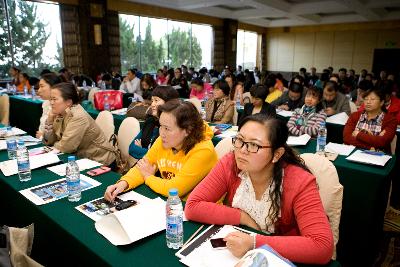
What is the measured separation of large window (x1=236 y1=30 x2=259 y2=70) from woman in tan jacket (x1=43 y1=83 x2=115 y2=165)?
11998 mm

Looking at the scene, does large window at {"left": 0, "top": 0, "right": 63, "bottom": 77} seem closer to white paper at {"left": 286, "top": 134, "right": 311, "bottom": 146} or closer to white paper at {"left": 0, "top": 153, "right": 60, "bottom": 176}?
white paper at {"left": 0, "top": 153, "right": 60, "bottom": 176}

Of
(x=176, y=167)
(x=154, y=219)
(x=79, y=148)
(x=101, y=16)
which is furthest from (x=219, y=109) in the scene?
(x=101, y=16)

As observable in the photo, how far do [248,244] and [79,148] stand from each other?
2079 millimetres

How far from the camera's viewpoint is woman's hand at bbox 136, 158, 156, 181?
1.85 m

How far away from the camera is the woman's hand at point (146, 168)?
72.9 inches

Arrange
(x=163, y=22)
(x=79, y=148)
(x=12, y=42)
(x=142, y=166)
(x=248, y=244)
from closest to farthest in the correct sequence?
1. (x=248, y=244)
2. (x=142, y=166)
3. (x=79, y=148)
4. (x=12, y=42)
5. (x=163, y=22)

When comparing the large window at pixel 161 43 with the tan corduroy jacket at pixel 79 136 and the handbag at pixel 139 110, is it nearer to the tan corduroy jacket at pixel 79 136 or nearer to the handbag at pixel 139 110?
the handbag at pixel 139 110

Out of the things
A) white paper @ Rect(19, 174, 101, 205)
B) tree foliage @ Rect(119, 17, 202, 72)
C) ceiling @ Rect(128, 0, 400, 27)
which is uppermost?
ceiling @ Rect(128, 0, 400, 27)

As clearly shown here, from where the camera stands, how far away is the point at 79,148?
8.96 ft

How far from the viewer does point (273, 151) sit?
4.48 feet

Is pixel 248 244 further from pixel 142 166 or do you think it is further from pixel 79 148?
pixel 79 148

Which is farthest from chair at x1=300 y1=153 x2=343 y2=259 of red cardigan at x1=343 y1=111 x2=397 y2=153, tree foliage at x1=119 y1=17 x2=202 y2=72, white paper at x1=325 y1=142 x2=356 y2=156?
tree foliage at x1=119 y1=17 x2=202 y2=72

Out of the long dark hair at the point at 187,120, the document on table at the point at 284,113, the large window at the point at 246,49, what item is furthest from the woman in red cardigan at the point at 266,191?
the large window at the point at 246,49

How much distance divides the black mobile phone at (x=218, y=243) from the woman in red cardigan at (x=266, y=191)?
0.44ft
